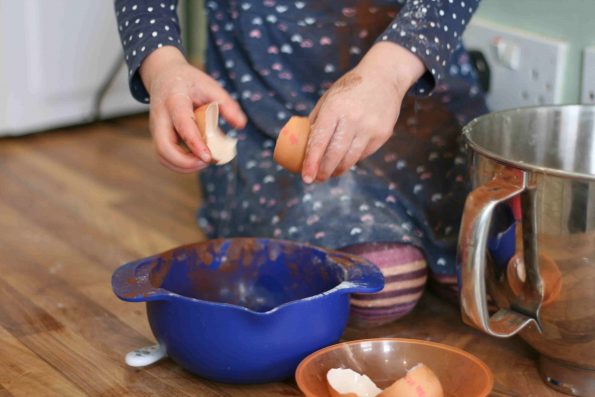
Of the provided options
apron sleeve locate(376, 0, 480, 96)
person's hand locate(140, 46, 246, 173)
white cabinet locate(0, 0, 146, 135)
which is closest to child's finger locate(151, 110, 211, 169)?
person's hand locate(140, 46, 246, 173)

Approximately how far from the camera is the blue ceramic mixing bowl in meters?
0.81

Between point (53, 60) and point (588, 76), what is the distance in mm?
844

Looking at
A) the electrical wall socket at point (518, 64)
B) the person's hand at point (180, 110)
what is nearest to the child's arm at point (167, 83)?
the person's hand at point (180, 110)

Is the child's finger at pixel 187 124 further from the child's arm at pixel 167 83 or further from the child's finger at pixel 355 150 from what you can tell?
the child's finger at pixel 355 150

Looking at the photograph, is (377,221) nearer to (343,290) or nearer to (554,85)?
(343,290)

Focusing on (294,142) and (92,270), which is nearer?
(294,142)

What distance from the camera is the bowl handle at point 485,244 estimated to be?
2.58 ft

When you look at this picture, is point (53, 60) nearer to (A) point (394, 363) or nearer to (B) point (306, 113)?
(B) point (306, 113)

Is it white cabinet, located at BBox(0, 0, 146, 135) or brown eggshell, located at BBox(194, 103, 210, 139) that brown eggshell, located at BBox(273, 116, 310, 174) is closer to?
brown eggshell, located at BBox(194, 103, 210, 139)

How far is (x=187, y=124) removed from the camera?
0.85m

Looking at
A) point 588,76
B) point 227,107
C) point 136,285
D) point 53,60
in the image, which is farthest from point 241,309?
point 53,60

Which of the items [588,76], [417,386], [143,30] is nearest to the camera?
[417,386]

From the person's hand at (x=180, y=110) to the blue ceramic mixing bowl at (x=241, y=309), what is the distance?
0.10m

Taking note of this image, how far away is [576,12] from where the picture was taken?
113 cm
